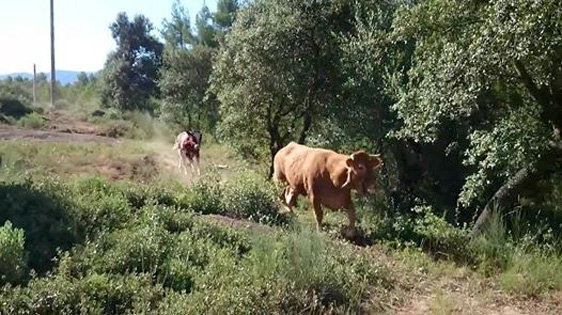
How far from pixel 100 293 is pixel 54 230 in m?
1.71

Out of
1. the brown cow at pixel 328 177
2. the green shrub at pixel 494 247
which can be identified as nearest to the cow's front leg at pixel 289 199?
the brown cow at pixel 328 177

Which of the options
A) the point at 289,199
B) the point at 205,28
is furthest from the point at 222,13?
the point at 289,199

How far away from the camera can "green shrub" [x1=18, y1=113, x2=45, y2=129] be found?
31.7 meters

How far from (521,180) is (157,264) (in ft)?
17.2

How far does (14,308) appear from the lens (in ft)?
16.5

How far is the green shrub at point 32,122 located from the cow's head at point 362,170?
26.9m

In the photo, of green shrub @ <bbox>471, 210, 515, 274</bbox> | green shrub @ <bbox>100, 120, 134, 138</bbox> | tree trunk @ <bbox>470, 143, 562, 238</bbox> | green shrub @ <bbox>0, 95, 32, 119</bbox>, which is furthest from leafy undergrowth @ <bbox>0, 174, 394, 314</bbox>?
green shrub @ <bbox>0, 95, 32, 119</bbox>

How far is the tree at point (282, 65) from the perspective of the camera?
45.1ft

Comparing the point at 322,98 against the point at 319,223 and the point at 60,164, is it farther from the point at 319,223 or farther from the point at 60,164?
the point at 60,164

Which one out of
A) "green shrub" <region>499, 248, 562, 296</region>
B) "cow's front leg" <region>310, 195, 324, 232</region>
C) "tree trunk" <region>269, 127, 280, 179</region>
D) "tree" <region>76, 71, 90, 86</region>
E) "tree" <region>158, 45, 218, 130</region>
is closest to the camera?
"green shrub" <region>499, 248, 562, 296</region>

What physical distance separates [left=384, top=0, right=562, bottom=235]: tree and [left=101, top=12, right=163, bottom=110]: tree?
31942 millimetres

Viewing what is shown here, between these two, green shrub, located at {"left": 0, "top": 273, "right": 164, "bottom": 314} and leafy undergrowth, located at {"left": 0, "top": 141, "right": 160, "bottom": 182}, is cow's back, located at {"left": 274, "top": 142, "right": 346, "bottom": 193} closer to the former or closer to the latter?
green shrub, located at {"left": 0, "top": 273, "right": 164, "bottom": 314}

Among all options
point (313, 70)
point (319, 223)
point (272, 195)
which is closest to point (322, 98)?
point (313, 70)

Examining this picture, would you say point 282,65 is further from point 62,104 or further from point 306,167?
point 62,104
